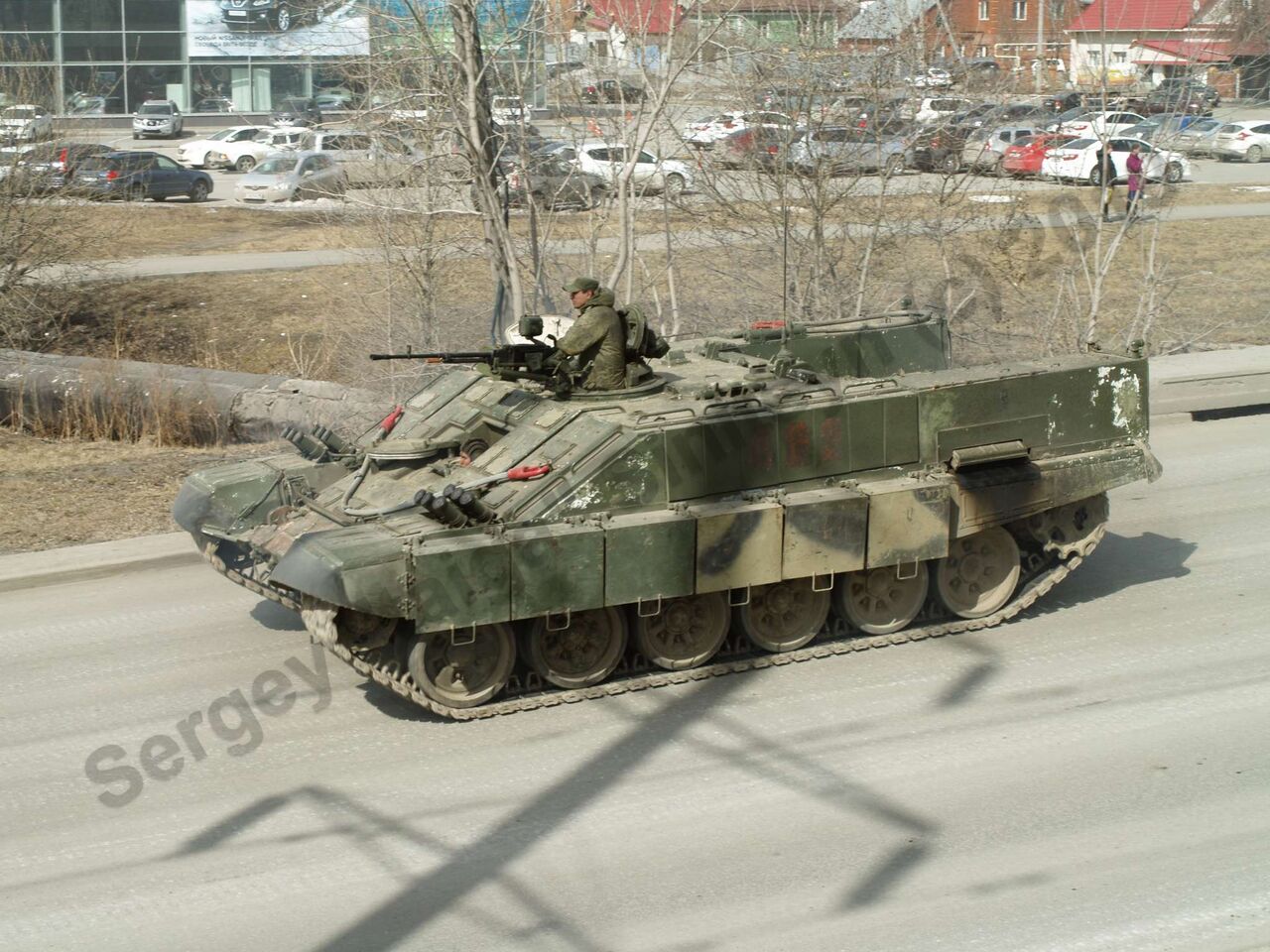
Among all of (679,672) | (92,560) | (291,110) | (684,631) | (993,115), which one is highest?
(291,110)

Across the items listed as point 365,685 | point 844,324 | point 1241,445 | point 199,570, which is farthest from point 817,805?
point 1241,445

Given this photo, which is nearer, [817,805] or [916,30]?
[817,805]

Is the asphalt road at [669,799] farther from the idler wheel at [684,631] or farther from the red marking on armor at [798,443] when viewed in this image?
the red marking on armor at [798,443]

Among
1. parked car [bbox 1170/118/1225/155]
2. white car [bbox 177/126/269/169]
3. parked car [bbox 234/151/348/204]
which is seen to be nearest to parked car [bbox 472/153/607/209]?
parked car [bbox 1170/118/1225/155]

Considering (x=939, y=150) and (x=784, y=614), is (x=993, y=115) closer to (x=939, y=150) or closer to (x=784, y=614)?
(x=939, y=150)

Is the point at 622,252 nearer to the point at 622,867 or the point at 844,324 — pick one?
the point at 844,324

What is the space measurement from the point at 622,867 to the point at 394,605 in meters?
2.13

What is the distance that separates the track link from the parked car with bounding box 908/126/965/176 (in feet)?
27.3

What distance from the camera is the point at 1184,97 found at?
1780 centimetres

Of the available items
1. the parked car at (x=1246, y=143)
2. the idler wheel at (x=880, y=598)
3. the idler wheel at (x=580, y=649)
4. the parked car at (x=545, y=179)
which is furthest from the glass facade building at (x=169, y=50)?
the idler wheel at (x=580, y=649)

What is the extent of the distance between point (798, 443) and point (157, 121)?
42.3 meters

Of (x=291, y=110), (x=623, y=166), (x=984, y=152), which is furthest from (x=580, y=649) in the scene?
(x=291, y=110)

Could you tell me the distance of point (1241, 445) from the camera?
15906 mm

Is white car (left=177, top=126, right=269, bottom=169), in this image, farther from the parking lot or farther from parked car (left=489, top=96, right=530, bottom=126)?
parked car (left=489, top=96, right=530, bottom=126)
